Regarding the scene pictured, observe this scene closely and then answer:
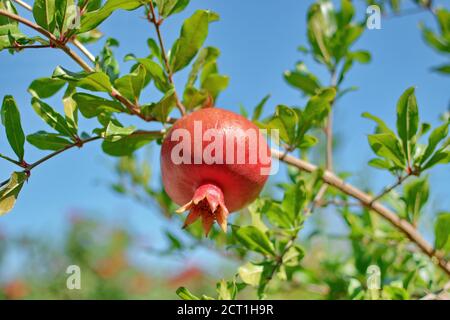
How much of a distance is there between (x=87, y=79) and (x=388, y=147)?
2.01ft

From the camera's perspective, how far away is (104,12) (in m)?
0.76

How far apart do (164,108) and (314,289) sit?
2.75ft

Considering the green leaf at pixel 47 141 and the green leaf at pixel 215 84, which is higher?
the green leaf at pixel 215 84

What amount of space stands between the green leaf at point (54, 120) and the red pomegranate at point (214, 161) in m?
0.21

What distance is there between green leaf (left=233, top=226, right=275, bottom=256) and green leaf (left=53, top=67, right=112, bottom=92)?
39 centimetres

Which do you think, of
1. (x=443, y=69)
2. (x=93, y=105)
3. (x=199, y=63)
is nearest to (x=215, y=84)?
(x=199, y=63)

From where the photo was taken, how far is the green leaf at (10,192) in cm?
75

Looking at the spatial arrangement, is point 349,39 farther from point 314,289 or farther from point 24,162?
point 24,162

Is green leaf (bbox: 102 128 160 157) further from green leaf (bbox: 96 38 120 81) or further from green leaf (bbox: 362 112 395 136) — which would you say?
green leaf (bbox: 362 112 395 136)

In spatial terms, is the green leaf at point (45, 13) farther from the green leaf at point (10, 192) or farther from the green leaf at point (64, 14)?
the green leaf at point (10, 192)

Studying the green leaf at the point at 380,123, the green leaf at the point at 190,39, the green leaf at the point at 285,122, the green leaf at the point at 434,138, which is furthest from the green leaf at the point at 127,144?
the green leaf at the point at 434,138

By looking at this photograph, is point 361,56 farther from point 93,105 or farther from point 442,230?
point 93,105
